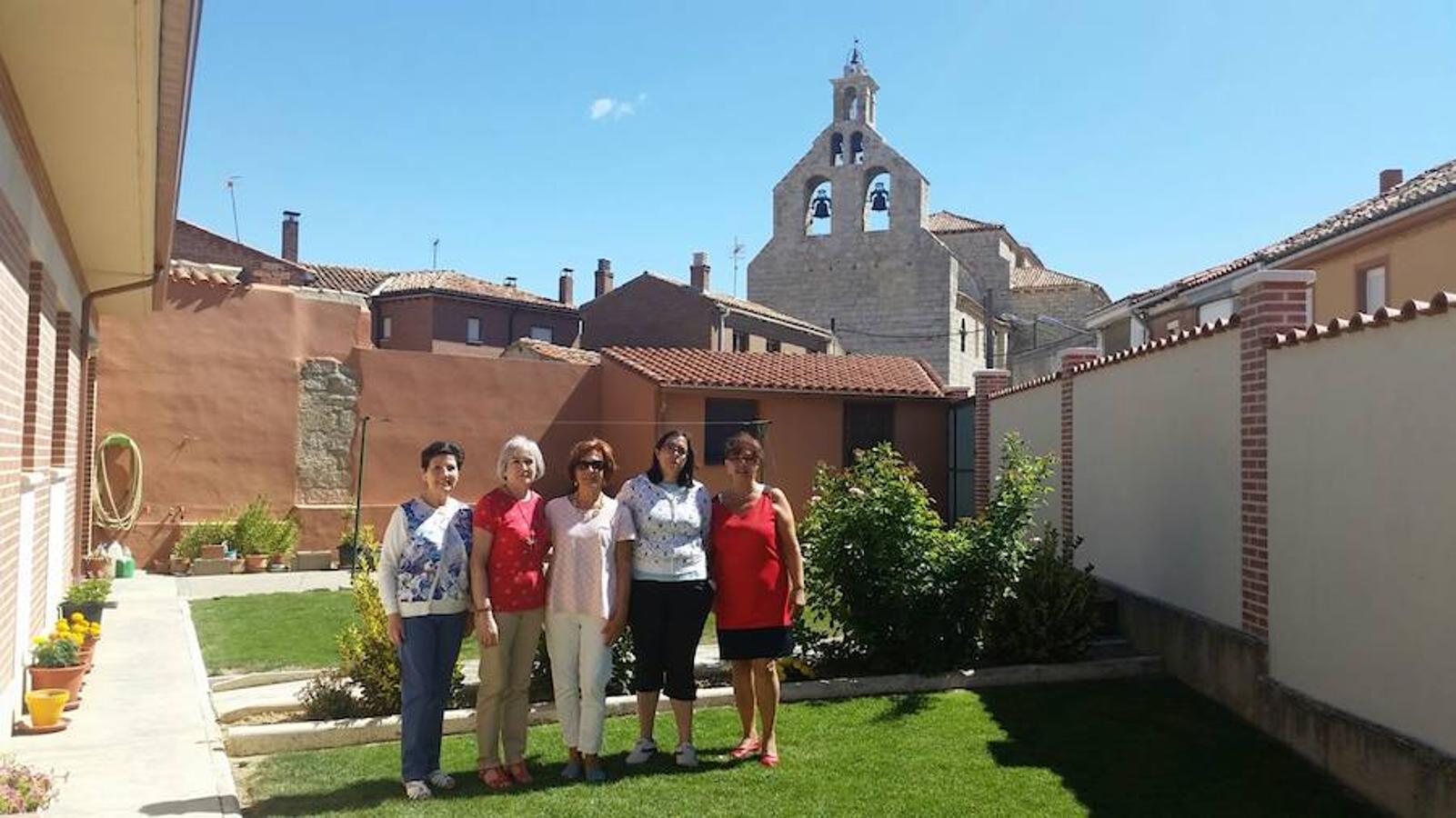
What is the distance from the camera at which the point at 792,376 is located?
20359mm

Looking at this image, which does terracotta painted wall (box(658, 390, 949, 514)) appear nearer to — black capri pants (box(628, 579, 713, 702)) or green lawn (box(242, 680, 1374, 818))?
green lawn (box(242, 680, 1374, 818))


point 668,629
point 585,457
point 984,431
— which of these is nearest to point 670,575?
point 668,629

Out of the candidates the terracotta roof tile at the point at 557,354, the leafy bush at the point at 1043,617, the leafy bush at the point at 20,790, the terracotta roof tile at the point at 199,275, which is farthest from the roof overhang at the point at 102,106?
the terracotta roof tile at the point at 557,354

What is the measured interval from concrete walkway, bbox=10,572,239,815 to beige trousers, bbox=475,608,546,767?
1081 mm

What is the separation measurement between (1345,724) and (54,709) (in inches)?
254

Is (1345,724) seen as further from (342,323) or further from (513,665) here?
(342,323)

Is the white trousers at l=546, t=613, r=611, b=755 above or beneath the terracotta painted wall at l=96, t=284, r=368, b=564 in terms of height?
beneath

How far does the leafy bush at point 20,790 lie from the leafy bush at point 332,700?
79.8 inches

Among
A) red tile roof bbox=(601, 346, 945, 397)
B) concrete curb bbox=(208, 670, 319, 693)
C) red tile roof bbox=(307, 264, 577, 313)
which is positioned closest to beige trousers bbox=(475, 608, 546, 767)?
concrete curb bbox=(208, 670, 319, 693)

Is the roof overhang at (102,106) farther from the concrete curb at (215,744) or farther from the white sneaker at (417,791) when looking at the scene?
the white sneaker at (417,791)

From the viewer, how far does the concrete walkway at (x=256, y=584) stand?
41.5 feet

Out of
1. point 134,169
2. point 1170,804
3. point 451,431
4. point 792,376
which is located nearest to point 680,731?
point 1170,804

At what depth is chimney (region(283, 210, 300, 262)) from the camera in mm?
33344

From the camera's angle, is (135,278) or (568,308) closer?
(135,278)
